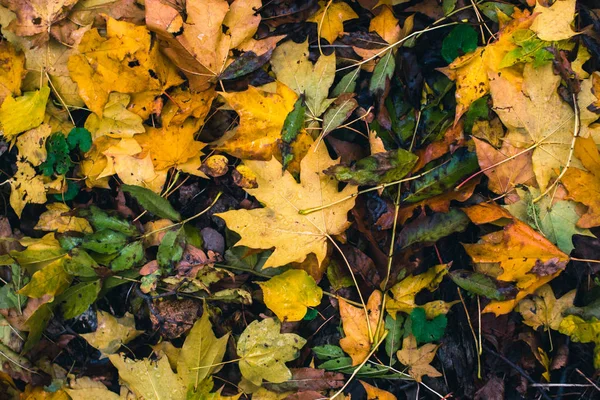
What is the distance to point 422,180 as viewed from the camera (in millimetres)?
1369

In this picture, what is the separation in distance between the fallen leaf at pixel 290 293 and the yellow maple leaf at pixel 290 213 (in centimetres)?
10

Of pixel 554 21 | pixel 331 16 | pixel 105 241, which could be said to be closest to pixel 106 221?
pixel 105 241

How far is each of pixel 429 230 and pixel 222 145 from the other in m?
0.64

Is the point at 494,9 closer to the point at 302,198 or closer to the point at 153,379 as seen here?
the point at 302,198

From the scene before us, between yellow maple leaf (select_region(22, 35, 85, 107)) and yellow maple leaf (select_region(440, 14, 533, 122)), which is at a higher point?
yellow maple leaf (select_region(22, 35, 85, 107))

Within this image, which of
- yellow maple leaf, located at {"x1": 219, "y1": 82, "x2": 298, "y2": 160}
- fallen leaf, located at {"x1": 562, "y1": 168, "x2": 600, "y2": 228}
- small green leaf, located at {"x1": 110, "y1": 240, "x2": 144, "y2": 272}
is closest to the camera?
fallen leaf, located at {"x1": 562, "y1": 168, "x2": 600, "y2": 228}

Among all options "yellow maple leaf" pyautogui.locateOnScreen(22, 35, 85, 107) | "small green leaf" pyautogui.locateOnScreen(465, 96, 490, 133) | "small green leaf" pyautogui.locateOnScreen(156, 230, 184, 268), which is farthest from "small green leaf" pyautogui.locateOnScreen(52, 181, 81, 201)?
"small green leaf" pyautogui.locateOnScreen(465, 96, 490, 133)

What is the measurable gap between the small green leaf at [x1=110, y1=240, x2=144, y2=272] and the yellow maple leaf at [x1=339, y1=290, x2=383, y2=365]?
2.04ft

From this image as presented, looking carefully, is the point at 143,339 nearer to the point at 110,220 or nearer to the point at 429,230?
the point at 110,220

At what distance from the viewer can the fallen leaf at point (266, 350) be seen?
1.43 meters

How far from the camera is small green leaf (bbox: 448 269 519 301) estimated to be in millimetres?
1333

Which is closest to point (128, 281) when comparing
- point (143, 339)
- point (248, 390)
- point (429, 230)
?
point (143, 339)

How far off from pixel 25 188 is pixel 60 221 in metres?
0.16

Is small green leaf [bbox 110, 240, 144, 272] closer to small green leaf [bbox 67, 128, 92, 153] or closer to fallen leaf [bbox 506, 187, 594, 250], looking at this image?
small green leaf [bbox 67, 128, 92, 153]
